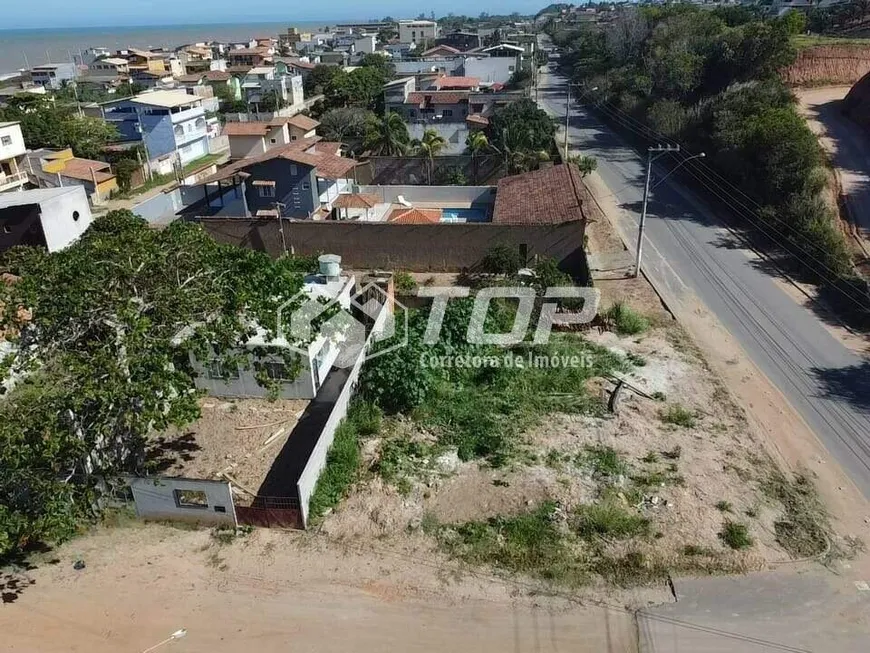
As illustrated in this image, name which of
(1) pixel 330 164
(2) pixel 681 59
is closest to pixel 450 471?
(1) pixel 330 164

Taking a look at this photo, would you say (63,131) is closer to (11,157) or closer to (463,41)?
(11,157)

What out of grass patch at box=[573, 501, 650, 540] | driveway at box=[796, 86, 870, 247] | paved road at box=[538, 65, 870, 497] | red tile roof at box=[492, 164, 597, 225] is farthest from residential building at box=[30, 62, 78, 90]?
Answer: grass patch at box=[573, 501, 650, 540]

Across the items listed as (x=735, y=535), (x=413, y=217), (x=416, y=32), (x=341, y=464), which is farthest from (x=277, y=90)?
(x=416, y=32)

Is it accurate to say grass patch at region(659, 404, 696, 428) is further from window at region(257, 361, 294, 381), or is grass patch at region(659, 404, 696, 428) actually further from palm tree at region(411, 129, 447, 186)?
palm tree at region(411, 129, 447, 186)

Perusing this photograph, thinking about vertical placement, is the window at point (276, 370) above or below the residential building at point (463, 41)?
below

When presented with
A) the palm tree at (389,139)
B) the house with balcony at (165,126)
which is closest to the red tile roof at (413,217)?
the palm tree at (389,139)

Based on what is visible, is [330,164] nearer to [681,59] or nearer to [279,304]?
[279,304]

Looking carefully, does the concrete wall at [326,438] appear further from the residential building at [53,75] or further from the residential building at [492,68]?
the residential building at [53,75]
